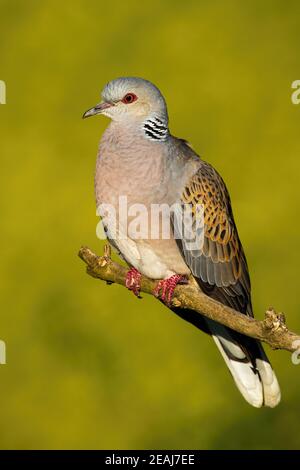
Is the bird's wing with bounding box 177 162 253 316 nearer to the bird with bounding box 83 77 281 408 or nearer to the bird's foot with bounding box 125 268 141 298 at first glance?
the bird with bounding box 83 77 281 408

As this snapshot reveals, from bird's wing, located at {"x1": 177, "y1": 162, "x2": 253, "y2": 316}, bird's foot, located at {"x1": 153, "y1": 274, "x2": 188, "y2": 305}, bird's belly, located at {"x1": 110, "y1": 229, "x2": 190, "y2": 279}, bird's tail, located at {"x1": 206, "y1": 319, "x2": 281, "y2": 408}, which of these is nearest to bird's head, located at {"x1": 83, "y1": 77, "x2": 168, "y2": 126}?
bird's wing, located at {"x1": 177, "y1": 162, "x2": 253, "y2": 316}

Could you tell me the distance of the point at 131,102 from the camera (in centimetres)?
285

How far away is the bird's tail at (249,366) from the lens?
3.14 m

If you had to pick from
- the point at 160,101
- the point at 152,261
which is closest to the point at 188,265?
Answer: the point at 152,261

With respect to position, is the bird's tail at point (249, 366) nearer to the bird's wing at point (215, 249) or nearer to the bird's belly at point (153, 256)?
the bird's wing at point (215, 249)

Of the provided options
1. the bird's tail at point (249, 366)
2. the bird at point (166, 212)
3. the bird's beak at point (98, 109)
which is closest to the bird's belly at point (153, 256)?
the bird at point (166, 212)

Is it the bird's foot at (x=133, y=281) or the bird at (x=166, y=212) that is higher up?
the bird at (x=166, y=212)

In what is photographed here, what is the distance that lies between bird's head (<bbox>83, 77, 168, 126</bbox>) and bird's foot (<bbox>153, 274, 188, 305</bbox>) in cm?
54

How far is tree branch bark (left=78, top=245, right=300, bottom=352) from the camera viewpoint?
2410 millimetres

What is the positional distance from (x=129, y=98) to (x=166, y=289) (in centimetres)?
66

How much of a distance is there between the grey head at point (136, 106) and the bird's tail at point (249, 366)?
81cm

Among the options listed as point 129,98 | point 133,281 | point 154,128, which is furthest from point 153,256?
point 129,98

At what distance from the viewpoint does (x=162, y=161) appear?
9.41 ft

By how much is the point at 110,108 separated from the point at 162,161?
0.25m
